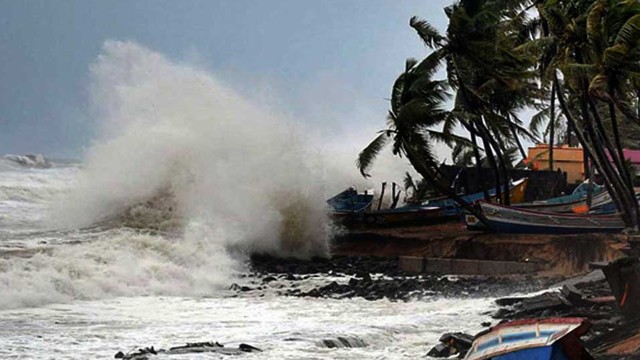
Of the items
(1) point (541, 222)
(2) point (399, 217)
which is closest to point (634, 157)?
(2) point (399, 217)

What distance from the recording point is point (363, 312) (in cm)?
1485

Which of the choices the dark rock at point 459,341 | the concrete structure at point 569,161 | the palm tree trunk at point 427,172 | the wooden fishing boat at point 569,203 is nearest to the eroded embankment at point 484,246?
the palm tree trunk at point 427,172

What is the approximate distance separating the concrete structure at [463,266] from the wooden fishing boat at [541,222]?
2.87 m

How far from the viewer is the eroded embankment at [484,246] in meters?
19.0

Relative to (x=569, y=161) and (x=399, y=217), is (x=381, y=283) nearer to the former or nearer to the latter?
(x=399, y=217)

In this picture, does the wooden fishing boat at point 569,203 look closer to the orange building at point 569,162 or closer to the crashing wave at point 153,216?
the crashing wave at point 153,216

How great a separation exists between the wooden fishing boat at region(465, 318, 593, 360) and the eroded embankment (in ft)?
32.5

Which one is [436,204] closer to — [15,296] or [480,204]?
[480,204]

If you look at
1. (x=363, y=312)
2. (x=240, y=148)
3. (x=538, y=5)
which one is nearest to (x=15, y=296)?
(x=363, y=312)

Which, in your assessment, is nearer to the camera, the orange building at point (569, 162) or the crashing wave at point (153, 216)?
the crashing wave at point (153, 216)

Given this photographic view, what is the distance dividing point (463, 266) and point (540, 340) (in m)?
12.8

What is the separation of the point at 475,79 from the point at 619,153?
18.4 feet

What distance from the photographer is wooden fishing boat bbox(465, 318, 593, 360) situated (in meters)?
7.12

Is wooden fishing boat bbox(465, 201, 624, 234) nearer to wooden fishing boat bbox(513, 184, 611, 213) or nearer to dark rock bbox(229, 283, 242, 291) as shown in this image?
wooden fishing boat bbox(513, 184, 611, 213)
